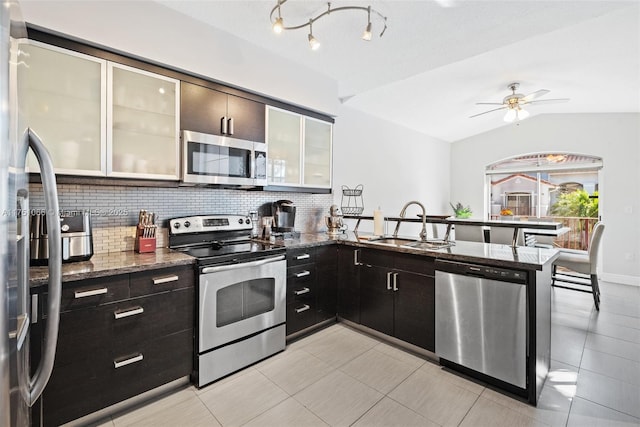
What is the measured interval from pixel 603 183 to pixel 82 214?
6960mm

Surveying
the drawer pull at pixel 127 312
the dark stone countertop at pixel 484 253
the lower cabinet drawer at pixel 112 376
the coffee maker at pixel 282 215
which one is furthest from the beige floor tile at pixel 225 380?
the coffee maker at pixel 282 215

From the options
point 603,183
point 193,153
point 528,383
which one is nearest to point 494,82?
point 603,183

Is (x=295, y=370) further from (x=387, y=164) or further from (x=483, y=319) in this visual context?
(x=387, y=164)

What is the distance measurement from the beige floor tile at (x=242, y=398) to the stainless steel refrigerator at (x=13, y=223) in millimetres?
1222

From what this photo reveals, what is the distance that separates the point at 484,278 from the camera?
2.00 meters

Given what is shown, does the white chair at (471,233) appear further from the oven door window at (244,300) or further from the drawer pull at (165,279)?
the drawer pull at (165,279)

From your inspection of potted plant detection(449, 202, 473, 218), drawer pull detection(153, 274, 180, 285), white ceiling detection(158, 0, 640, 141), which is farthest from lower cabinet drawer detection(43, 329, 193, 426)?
potted plant detection(449, 202, 473, 218)

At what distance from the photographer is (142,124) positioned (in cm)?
208

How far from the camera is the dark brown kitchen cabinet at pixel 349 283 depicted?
2848mm

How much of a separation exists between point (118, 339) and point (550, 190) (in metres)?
7.01

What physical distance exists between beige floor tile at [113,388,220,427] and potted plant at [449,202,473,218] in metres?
5.92

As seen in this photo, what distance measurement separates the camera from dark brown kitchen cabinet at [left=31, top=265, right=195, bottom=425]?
154 centimetres

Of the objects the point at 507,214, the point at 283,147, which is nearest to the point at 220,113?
the point at 283,147

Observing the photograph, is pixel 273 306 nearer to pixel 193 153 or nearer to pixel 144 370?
pixel 144 370
